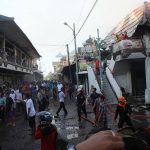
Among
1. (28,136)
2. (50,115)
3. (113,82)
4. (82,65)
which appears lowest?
(28,136)

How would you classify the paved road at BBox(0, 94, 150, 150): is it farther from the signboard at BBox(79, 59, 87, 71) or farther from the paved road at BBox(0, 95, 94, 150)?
the signboard at BBox(79, 59, 87, 71)

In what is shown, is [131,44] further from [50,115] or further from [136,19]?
[50,115]

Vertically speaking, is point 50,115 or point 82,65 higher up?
point 82,65

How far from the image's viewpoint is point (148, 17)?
86.5 ft

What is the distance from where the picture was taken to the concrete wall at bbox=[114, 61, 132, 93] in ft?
105

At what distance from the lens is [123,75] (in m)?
32.8

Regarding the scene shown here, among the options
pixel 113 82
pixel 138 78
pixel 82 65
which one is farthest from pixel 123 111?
pixel 82 65

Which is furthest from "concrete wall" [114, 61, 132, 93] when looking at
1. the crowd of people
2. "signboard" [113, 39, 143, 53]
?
the crowd of people

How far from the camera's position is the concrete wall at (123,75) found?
3216cm

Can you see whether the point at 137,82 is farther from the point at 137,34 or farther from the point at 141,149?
the point at 141,149

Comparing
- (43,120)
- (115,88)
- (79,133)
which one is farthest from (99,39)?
(43,120)

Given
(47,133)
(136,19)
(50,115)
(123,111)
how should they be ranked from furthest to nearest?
(136,19) < (123,111) < (47,133) < (50,115)

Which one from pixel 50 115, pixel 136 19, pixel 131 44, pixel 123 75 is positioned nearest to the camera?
pixel 50 115

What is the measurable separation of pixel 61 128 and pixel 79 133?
2.30m
